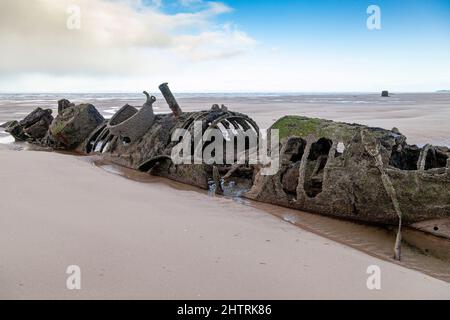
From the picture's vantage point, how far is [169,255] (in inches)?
140

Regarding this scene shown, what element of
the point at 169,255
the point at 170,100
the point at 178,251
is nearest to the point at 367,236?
the point at 178,251

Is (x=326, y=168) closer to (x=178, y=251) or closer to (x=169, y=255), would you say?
(x=178, y=251)

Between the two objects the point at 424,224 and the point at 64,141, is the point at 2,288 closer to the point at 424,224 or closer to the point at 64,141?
the point at 424,224

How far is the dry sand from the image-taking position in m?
2.96

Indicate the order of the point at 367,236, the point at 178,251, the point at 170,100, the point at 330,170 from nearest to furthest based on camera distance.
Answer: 1. the point at 178,251
2. the point at 367,236
3. the point at 330,170
4. the point at 170,100

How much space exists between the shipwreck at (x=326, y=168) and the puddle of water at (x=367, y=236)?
0.13 metres

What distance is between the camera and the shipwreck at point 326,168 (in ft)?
15.7

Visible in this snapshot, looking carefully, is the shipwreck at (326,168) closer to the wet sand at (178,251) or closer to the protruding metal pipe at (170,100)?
the protruding metal pipe at (170,100)

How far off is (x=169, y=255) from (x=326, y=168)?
114 inches

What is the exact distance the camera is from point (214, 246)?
12.8 ft

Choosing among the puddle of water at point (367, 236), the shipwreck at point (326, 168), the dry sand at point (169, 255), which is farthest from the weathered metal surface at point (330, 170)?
the dry sand at point (169, 255)

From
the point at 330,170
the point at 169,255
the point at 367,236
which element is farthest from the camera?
the point at 330,170

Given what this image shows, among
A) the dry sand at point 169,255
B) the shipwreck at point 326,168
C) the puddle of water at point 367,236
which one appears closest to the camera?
the dry sand at point 169,255
